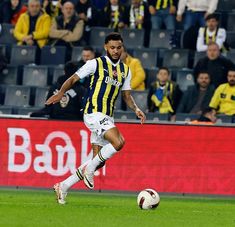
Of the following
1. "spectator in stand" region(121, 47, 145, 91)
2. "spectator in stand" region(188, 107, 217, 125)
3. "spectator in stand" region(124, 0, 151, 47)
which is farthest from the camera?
"spectator in stand" region(124, 0, 151, 47)

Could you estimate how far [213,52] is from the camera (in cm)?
2056

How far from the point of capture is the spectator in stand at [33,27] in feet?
74.4

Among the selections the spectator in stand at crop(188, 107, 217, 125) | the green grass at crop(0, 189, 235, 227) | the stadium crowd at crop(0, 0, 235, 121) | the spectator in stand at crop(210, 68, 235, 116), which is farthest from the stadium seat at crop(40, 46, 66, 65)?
the green grass at crop(0, 189, 235, 227)

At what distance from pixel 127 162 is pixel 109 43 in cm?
392

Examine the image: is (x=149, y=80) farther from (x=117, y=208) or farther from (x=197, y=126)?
(x=117, y=208)

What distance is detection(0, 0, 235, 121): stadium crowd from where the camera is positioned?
804 inches

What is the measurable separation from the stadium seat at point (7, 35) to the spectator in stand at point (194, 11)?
372 cm

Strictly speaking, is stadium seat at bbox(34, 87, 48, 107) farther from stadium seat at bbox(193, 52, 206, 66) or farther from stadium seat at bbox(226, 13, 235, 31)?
stadium seat at bbox(226, 13, 235, 31)

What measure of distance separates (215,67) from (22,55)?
450 cm

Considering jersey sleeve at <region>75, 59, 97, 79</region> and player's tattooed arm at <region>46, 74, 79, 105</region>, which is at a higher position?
jersey sleeve at <region>75, 59, 97, 79</region>

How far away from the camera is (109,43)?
47.9 ft

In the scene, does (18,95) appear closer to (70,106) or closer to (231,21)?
(70,106)

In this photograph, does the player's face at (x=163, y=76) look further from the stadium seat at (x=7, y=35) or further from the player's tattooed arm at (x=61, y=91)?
the player's tattooed arm at (x=61, y=91)

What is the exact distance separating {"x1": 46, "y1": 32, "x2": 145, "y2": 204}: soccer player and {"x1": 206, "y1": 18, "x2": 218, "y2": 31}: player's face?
640 cm
